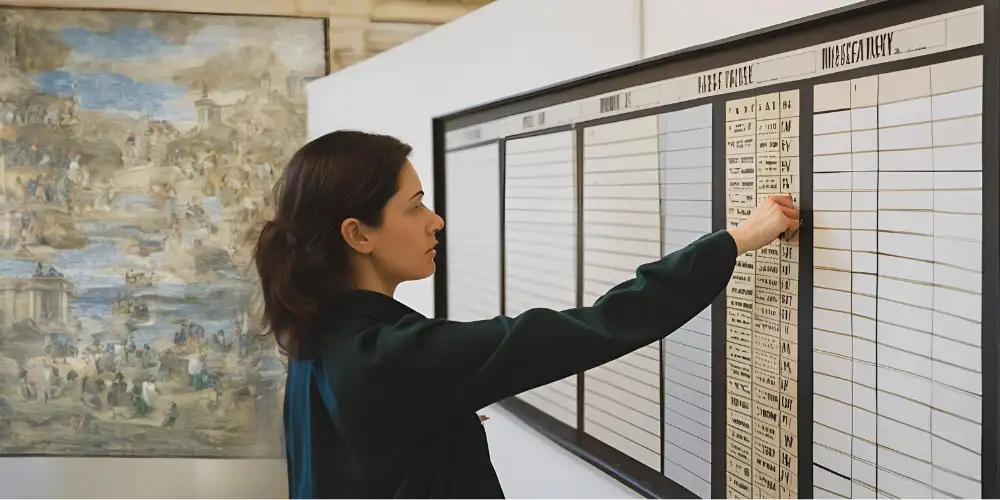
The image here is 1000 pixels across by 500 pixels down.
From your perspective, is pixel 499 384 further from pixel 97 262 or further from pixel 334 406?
pixel 97 262

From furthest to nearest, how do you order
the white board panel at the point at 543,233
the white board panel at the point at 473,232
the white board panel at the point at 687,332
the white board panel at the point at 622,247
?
the white board panel at the point at 473,232 < the white board panel at the point at 543,233 < the white board panel at the point at 622,247 < the white board panel at the point at 687,332

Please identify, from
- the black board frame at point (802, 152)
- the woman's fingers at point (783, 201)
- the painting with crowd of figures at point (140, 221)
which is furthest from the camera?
the painting with crowd of figures at point (140, 221)

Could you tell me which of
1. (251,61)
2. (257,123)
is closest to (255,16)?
(251,61)

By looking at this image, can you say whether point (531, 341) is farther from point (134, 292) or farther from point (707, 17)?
point (134, 292)

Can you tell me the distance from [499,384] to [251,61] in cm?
280

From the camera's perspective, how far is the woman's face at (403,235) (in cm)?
116

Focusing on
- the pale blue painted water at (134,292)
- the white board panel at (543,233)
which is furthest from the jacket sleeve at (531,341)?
the pale blue painted water at (134,292)

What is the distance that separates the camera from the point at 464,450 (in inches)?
44.0

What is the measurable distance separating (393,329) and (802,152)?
579mm

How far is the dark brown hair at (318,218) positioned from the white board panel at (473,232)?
87 centimetres

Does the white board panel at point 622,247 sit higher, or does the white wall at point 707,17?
the white wall at point 707,17

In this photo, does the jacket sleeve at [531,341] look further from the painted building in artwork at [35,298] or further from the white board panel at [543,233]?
the painted building in artwork at [35,298]

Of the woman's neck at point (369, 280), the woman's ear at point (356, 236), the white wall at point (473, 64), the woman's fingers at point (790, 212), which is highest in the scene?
the white wall at point (473, 64)

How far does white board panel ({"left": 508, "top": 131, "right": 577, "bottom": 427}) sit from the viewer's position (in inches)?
67.6
